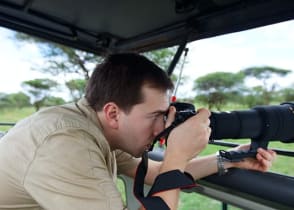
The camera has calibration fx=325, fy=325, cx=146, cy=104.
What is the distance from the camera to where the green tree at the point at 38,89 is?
3006 mm

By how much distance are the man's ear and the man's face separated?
0.02 metres

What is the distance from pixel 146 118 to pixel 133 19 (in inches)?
35.0

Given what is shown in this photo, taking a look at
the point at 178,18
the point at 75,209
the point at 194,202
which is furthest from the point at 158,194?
the point at 178,18

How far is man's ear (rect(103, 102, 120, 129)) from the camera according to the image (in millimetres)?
1030

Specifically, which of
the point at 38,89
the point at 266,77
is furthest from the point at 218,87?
the point at 38,89

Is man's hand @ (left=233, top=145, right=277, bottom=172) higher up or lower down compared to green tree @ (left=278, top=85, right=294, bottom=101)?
lower down

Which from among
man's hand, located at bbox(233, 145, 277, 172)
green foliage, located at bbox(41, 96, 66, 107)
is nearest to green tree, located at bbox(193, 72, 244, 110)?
man's hand, located at bbox(233, 145, 277, 172)

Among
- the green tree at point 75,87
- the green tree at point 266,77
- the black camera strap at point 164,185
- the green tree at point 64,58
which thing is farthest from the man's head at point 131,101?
the green tree at point 75,87

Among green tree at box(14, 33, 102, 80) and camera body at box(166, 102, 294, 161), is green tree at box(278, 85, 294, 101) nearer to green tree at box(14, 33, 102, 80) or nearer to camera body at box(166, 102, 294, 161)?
camera body at box(166, 102, 294, 161)

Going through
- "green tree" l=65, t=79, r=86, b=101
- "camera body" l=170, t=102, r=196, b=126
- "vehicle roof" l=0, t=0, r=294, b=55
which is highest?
"vehicle roof" l=0, t=0, r=294, b=55

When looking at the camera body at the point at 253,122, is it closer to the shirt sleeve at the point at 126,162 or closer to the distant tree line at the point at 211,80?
the distant tree line at the point at 211,80

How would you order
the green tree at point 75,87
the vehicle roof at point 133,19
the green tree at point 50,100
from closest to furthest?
the vehicle roof at point 133,19, the green tree at point 75,87, the green tree at point 50,100

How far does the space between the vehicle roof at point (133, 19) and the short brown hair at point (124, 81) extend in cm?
47

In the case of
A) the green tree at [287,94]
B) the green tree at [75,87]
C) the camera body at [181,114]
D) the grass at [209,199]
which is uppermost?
the green tree at [287,94]
